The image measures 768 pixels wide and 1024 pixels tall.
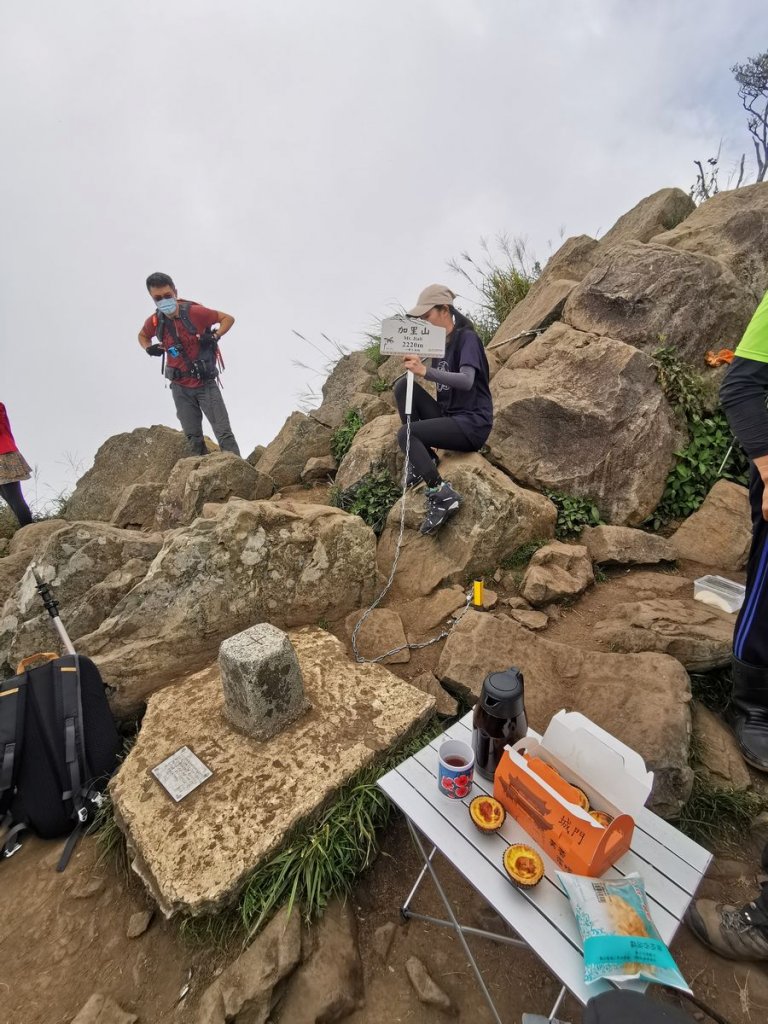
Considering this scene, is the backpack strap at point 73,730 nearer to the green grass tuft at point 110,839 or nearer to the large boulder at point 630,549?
the green grass tuft at point 110,839

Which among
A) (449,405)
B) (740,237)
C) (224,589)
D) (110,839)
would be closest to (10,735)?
(110,839)

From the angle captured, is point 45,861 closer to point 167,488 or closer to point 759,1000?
point 759,1000

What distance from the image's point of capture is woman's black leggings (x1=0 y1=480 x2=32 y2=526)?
6.29 meters

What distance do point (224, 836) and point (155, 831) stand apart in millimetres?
346

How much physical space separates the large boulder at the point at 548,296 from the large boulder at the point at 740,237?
4.48 ft

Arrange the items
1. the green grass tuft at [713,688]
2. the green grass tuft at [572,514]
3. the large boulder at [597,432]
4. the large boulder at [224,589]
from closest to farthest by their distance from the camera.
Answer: the green grass tuft at [713,688] < the large boulder at [224,589] < the green grass tuft at [572,514] < the large boulder at [597,432]

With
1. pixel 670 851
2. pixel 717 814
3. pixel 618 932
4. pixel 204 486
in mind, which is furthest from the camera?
pixel 204 486

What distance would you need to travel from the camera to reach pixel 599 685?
2729 millimetres

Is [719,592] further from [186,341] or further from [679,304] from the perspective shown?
[186,341]

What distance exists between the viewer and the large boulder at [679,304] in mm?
5191

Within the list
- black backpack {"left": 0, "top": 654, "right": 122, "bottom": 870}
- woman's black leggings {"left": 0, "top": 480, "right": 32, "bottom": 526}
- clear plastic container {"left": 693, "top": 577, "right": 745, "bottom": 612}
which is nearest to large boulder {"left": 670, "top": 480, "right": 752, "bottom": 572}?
clear plastic container {"left": 693, "top": 577, "right": 745, "bottom": 612}

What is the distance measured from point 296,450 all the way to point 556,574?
14.4ft

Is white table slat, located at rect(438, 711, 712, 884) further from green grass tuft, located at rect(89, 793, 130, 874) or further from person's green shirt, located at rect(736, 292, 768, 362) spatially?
green grass tuft, located at rect(89, 793, 130, 874)

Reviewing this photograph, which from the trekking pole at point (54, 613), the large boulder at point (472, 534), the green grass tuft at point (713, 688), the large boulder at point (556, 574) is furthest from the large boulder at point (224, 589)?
the green grass tuft at point (713, 688)
